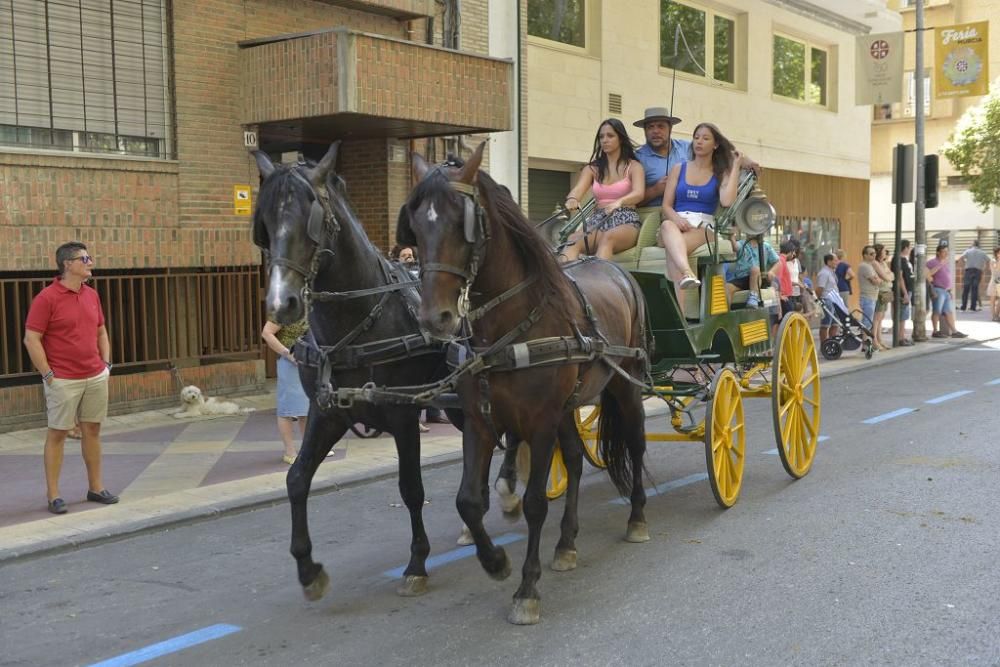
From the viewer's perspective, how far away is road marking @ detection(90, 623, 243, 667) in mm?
4648

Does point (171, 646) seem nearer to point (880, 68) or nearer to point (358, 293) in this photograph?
point (358, 293)

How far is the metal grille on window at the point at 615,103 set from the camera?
18.4 m

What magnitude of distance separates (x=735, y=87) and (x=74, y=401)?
1772cm

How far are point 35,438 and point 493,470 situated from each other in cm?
476

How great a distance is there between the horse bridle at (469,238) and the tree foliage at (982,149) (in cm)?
2949

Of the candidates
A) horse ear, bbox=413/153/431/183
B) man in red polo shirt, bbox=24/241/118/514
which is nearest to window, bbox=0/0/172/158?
man in red polo shirt, bbox=24/241/118/514

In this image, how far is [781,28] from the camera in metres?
23.8

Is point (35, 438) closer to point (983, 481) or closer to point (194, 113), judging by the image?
point (194, 113)

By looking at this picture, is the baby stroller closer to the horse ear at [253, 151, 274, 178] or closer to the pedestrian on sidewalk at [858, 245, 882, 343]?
the pedestrian on sidewalk at [858, 245, 882, 343]

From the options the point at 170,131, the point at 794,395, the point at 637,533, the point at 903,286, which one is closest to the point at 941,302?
the point at 903,286

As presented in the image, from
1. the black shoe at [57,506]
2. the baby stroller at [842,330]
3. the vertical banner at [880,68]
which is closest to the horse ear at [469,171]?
the black shoe at [57,506]

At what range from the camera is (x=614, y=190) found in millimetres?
7598

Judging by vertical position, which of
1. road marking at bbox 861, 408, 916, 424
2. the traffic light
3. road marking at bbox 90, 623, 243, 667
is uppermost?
the traffic light

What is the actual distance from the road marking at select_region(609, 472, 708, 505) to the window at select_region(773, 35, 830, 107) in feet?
57.7
